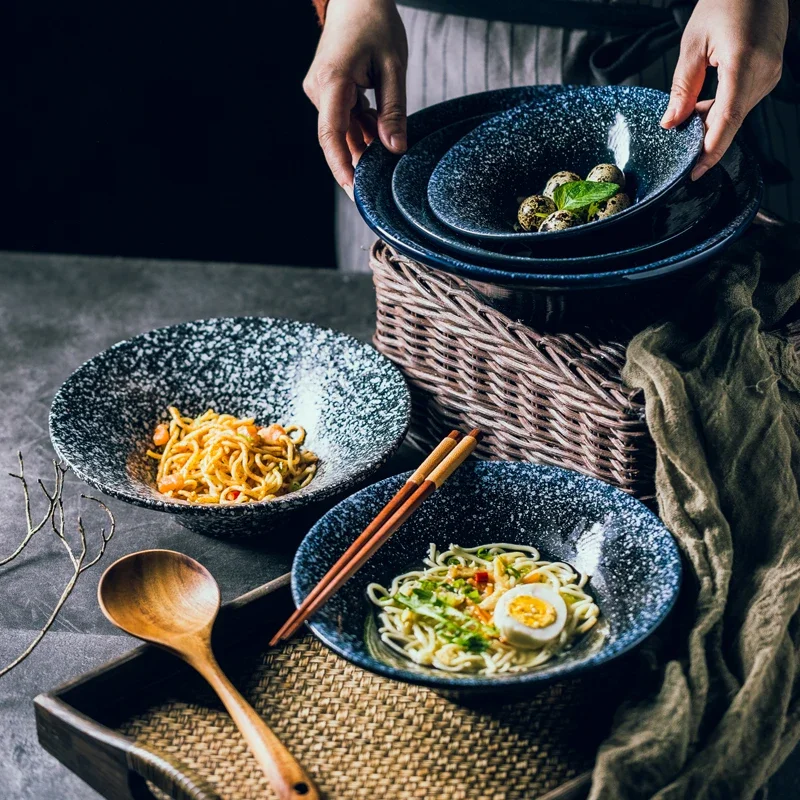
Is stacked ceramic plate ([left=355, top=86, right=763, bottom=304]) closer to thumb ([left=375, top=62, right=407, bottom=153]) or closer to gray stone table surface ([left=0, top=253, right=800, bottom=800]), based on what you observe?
thumb ([left=375, top=62, right=407, bottom=153])

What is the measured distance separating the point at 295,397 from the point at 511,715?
2.28 ft

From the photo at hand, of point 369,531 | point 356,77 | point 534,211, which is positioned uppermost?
point 356,77

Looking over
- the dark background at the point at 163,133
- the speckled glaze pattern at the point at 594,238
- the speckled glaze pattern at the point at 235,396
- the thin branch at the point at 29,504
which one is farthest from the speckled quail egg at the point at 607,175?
the dark background at the point at 163,133

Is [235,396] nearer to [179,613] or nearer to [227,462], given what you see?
[227,462]

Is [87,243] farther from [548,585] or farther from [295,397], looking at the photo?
[548,585]

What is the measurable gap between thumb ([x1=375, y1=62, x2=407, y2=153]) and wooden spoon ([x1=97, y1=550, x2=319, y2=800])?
2.33ft

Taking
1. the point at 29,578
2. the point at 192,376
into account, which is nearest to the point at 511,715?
the point at 29,578

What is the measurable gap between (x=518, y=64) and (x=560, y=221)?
2.64 feet

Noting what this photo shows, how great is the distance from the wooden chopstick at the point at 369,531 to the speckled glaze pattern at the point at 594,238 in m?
0.26

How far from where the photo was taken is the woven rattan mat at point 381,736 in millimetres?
1074

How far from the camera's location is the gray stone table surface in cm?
123

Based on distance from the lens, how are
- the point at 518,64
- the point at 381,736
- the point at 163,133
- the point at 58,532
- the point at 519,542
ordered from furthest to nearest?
1. the point at 163,133
2. the point at 518,64
3. the point at 58,532
4. the point at 519,542
5. the point at 381,736

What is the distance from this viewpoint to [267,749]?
1.03 metres

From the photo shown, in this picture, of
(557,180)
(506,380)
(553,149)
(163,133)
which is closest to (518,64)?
(553,149)
